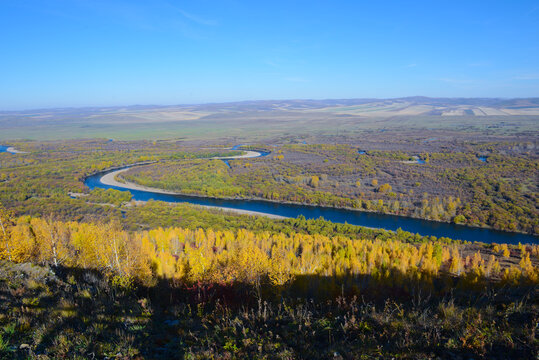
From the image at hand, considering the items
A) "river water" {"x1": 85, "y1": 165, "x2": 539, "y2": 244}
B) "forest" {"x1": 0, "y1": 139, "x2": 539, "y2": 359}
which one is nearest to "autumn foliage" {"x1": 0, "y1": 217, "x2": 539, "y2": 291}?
"forest" {"x1": 0, "y1": 139, "x2": 539, "y2": 359}

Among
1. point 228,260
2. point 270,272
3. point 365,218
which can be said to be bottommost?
point 365,218

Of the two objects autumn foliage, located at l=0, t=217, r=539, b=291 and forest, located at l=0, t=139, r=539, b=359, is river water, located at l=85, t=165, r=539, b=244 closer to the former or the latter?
forest, located at l=0, t=139, r=539, b=359

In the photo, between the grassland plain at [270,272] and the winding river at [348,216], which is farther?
the winding river at [348,216]

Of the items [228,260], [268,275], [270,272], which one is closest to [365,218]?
[228,260]

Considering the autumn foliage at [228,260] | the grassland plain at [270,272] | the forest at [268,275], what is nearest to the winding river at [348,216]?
the forest at [268,275]

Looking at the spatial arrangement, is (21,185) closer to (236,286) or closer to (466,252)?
(236,286)

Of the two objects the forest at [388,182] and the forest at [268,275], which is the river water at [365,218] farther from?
the forest at [268,275]

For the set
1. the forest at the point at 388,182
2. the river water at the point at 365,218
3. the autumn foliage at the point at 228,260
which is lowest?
the river water at the point at 365,218

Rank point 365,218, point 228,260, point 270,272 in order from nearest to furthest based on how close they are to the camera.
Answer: point 270,272
point 228,260
point 365,218

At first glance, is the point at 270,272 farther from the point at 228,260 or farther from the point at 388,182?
the point at 388,182
